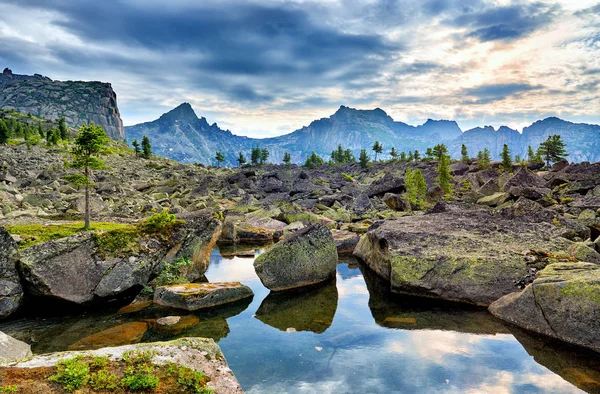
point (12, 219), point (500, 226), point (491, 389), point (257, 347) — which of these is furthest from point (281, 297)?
point (12, 219)

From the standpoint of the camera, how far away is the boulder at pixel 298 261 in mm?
25922

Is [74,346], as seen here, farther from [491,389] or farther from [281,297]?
[491,389]

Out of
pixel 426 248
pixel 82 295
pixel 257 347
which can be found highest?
pixel 426 248

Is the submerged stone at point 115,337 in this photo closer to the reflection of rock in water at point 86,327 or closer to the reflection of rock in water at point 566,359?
the reflection of rock in water at point 86,327

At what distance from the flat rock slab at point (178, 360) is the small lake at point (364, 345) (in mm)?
2919

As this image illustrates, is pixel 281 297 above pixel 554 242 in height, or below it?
below

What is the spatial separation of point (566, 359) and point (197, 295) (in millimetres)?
19673

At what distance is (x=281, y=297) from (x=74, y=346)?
496 inches

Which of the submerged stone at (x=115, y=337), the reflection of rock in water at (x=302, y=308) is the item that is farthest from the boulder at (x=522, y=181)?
the submerged stone at (x=115, y=337)

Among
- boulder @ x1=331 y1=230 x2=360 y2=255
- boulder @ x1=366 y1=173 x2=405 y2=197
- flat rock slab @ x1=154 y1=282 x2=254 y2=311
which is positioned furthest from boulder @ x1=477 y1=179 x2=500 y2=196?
flat rock slab @ x1=154 y1=282 x2=254 y2=311

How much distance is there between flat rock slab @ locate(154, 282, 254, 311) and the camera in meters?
21.7

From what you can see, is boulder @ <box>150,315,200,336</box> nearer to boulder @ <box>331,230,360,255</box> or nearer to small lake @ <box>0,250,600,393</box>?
small lake @ <box>0,250,600,393</box>

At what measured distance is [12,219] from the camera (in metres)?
30.0

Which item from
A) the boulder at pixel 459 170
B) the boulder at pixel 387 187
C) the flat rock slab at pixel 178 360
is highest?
the boulder at pixel 459 170
